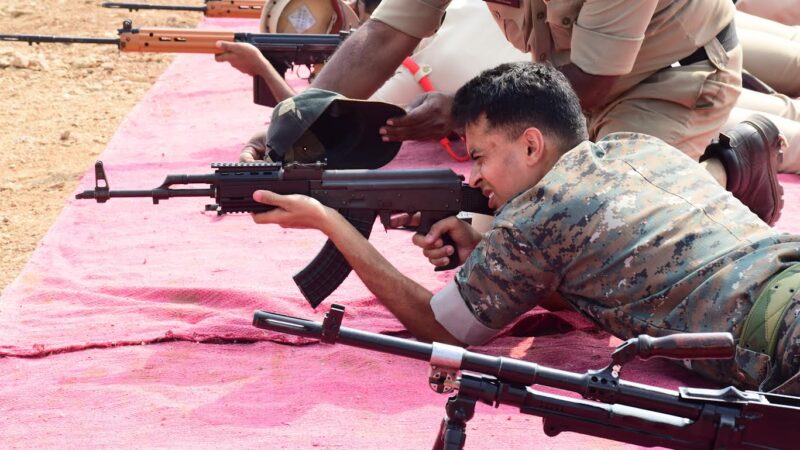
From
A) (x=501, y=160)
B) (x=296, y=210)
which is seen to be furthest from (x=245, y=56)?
(x=501, y=160)

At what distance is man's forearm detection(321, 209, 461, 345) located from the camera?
10.9 feet

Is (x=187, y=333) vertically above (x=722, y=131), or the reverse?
(x=722, y=131)

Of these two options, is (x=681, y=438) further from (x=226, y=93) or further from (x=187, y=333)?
(x=226, y=93)

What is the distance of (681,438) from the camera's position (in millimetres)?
2135

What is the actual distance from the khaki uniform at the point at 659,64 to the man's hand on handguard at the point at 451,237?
2.47 feet

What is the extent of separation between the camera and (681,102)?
4.12 meters

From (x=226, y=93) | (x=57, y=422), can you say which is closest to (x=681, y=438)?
(x=57, y=422)

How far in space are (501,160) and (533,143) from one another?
0.32 ft

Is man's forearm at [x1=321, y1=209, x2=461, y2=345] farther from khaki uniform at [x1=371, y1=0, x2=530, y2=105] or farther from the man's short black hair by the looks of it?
khaki uniform at [x1=371, y1=0, x2=530, y2=105]

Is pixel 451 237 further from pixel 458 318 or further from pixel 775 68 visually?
pixel 775 68

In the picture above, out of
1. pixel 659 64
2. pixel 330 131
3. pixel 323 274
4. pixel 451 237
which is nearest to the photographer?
pixel 451 237

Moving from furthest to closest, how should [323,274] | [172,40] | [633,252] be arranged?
1. [172,40]
2. [323,274]
3. [633,252]

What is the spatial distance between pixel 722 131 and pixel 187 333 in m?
2.16

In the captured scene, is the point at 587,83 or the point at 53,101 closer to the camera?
the point at 587,83
